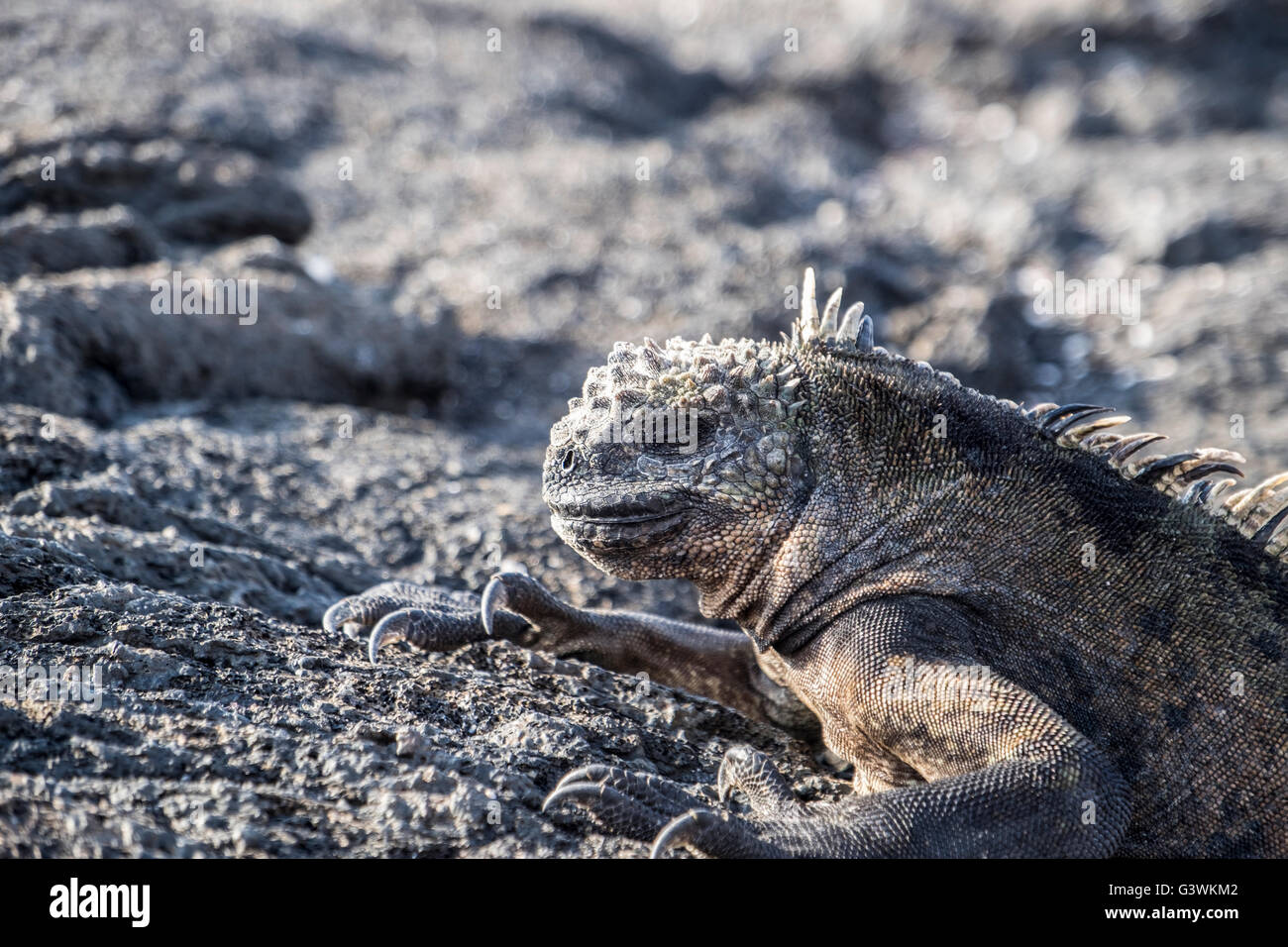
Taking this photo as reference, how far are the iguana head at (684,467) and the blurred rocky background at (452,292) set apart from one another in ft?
1.82

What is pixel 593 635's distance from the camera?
4246 mm

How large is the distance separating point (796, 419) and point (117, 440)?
3263 millimetres

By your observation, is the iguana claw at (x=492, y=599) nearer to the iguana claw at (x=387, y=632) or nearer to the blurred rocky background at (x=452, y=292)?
the blurred rocky background at (x=452, y=292)

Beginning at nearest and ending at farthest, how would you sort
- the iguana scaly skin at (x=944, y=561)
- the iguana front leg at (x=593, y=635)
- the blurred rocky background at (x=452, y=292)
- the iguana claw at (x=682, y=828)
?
the iguana claw at (x=682, y=828), the blurred rocky background at (x=452, y=292), the iguana scaly skin at (x=944, y=561), the iguana front leg at (x=593, y=635)

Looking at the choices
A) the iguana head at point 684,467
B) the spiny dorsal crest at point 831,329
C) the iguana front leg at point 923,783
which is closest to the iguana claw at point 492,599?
the iguana head at point 684,467

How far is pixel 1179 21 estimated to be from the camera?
590 inches

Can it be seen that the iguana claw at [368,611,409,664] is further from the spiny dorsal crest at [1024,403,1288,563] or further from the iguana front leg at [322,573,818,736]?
the spiny dorsal crest at [1024,403,1288,563]

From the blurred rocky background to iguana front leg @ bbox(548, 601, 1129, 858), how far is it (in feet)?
0.73

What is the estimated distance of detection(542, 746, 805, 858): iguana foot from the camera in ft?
9.05

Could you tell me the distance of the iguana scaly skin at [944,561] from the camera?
3.31m

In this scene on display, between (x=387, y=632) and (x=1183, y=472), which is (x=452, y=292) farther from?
(x=1183, y=472)

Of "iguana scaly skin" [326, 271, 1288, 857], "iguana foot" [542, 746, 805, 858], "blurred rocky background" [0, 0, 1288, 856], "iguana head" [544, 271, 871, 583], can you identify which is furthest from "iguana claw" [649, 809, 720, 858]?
"iguana head" [544, 271, 871, 583]

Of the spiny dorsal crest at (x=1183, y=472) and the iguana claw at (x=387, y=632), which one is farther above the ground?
the spiny dorsal crest at (x=1183, y=472)

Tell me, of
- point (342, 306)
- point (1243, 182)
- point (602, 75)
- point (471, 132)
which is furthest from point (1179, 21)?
point (342, 306)
